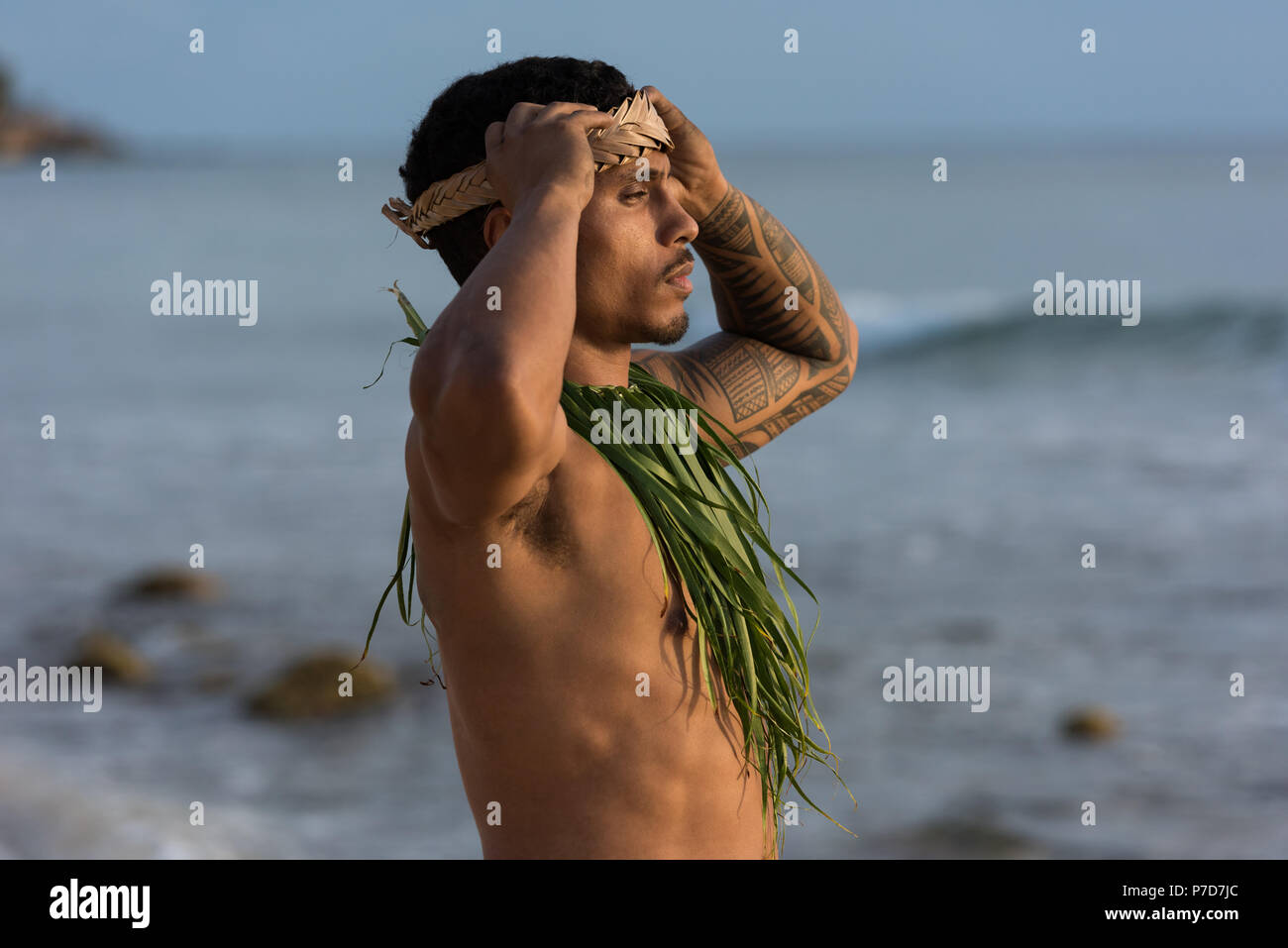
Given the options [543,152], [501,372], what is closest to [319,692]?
Result: [543,152]

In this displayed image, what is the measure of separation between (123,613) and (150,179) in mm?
43531

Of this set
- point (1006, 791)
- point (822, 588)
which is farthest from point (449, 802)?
point (822, 588)

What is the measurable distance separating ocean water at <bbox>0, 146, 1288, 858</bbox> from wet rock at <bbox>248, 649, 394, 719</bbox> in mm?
111

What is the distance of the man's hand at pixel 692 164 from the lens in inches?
101

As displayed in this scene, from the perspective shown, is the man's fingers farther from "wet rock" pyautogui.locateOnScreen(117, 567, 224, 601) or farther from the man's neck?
"wet rock" pyautogui.locateOnScreen(117, 567, 224, 601)

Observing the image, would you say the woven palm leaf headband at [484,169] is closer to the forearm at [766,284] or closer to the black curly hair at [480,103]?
the black curly hair at [480,103]

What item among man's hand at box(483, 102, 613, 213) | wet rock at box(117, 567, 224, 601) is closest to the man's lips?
man's hand at box(483, 102, 613, 213)

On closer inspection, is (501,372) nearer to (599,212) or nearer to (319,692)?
(599,212)

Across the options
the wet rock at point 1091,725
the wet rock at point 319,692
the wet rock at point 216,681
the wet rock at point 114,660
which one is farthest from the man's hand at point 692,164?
the wet rock at point 114,660

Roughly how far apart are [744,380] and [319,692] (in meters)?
5.82

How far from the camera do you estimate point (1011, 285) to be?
24156 millimetres

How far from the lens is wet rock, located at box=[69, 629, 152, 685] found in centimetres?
839

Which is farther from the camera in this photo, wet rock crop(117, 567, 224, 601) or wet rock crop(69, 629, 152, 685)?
wet rock crop(117, 567, 224, 601)

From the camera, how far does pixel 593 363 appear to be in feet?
8.00
